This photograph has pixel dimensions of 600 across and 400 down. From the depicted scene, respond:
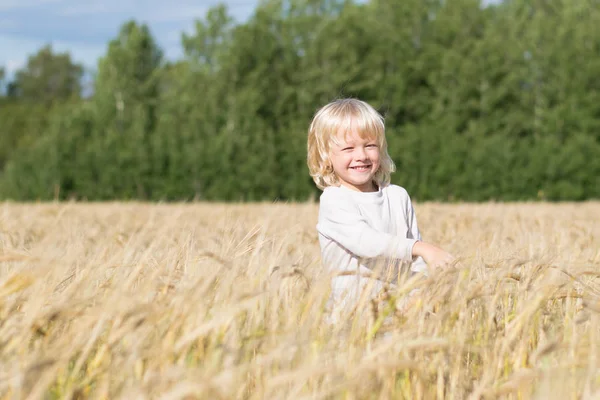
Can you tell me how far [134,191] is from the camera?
19.0m

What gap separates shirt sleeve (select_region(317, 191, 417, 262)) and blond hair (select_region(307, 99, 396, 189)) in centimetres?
18

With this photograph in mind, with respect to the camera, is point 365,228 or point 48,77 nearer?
point 365,228

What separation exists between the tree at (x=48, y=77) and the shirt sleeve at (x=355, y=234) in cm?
5168

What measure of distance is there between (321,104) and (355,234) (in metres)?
17.3

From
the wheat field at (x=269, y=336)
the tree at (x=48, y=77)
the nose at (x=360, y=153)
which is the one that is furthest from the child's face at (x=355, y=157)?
the tree at (x=48, y=77)

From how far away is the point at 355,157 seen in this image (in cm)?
285

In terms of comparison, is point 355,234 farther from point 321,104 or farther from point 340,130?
point 321,104

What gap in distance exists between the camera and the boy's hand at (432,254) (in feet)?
7.58

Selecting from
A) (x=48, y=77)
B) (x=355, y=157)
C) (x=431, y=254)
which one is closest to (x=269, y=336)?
(x=431, y=254)

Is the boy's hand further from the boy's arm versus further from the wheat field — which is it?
the wheat field

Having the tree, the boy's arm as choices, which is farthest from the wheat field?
the tree

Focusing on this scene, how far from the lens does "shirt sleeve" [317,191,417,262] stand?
8.21ft

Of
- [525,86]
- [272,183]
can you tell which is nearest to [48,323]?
[272,183]

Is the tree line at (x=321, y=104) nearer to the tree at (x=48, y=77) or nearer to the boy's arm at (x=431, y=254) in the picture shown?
the boy's arm at (x=431, y=254)
